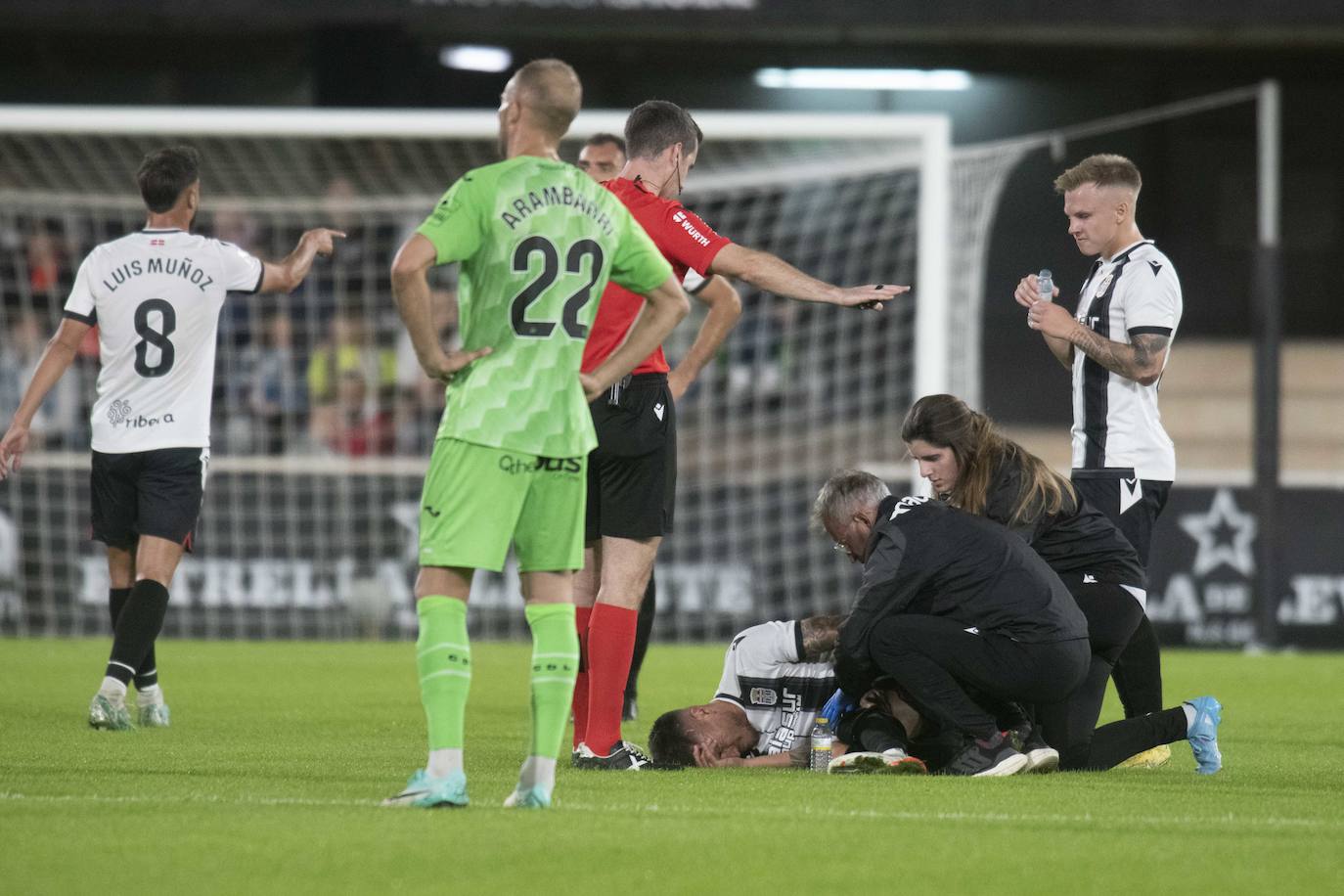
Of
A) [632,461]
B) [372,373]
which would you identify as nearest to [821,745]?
[632,461]

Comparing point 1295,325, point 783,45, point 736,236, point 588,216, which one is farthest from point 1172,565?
point 588,216

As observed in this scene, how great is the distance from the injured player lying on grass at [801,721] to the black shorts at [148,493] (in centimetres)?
223

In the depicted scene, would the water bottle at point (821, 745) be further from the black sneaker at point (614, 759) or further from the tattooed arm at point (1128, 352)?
the tattooed arm at point (1128, 352)

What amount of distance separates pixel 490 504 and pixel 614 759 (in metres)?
1.48

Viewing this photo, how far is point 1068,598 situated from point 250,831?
2.67 metres

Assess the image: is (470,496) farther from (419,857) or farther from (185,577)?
(185,577)

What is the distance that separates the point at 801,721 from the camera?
19.0ft

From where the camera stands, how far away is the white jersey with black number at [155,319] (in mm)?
6844

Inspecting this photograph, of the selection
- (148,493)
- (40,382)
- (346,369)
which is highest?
(346,369)

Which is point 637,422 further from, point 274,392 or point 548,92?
point 274,392

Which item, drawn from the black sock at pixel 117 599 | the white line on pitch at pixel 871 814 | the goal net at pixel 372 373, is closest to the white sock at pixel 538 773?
the white line on pitch at pixel 871 814

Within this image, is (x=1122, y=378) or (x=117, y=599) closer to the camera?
(x=1122, y=378)

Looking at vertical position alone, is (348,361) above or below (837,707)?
above

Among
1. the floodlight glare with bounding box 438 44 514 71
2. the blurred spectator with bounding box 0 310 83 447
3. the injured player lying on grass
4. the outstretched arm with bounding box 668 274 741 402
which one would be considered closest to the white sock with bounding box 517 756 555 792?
the injured player lying on grass
